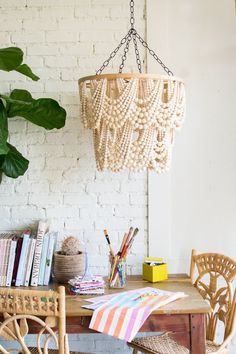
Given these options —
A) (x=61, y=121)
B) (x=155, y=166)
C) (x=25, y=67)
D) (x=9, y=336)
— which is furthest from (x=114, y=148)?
(x=9, y=336)

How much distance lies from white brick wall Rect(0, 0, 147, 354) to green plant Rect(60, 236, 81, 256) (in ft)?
0.70

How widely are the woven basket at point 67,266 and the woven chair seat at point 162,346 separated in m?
0.47

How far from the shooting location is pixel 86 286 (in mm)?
2410

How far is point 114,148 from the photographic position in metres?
2.26

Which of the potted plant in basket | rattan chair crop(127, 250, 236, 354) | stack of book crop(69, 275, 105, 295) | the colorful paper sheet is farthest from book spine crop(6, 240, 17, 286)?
rattan chair crop(127, 250, 236, 354)

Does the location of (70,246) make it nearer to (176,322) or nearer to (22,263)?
(22,263)

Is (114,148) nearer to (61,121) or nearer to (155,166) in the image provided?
(155,166)

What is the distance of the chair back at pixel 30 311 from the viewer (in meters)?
1.87

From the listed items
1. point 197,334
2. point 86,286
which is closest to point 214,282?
point 197,334

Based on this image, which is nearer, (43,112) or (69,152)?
(43,112)

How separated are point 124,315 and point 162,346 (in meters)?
0.53

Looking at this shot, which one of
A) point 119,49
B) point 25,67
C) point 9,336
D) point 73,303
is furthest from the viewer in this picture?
point 119,49

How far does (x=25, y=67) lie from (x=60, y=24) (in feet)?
1.58

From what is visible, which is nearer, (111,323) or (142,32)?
(111,323)
